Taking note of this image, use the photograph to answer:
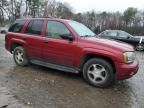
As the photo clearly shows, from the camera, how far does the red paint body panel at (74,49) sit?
5805mm

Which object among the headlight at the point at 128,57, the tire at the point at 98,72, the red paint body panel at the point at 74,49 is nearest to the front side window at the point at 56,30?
the red paint body panel at the point at 74,49

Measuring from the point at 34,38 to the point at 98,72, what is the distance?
95.1 inches

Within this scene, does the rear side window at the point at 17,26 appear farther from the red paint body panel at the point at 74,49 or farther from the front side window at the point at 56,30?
the front side window at the point at 56,30

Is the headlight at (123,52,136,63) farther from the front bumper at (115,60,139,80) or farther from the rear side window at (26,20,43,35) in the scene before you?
the rear side window at (26,20,43,35)

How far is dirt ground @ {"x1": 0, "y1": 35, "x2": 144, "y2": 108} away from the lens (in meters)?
4.88

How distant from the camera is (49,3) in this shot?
219 ft

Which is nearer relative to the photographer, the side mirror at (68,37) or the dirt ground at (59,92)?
the dirt ground at (59,92)

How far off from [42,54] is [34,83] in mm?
1243

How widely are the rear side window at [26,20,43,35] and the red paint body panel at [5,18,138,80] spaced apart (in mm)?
145

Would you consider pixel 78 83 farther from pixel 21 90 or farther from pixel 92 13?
pixel 92 13

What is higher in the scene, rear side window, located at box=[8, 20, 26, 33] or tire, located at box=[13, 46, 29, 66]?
rear side window, located at box=[8, 20, 26, 33]

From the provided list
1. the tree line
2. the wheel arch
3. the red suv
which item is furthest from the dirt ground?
the tree line

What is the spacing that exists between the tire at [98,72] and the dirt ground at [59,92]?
0.17 metres

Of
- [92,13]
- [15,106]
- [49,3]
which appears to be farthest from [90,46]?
[49,3]
